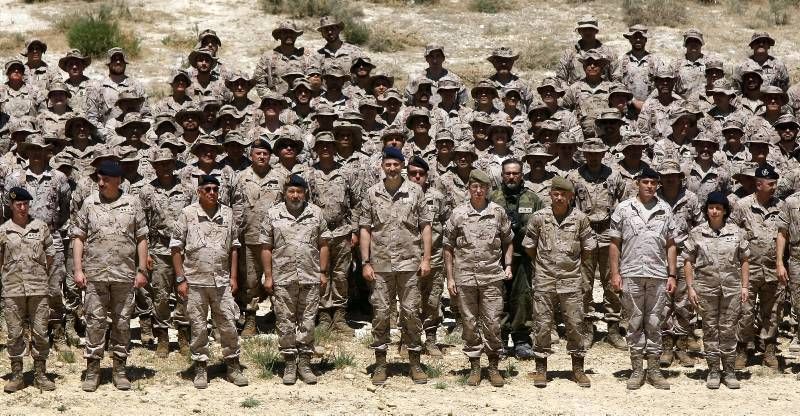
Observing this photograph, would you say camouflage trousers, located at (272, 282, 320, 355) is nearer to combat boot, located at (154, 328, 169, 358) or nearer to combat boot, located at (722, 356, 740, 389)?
combat boot, located at (154, 328, 169, 358)

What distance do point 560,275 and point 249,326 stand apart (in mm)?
3921

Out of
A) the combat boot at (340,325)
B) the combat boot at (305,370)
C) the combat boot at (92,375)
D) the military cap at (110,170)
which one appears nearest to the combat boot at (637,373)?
the combat boot at (305,370)

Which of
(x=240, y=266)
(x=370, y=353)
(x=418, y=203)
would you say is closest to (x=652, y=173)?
(x=418, y=203)

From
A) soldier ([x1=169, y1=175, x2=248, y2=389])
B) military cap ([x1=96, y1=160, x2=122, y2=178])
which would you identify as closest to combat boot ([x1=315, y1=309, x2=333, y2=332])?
soldier ([x1=169, y1=175, x2=248, y2=389])

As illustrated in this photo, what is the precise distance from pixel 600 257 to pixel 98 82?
26.3 ft

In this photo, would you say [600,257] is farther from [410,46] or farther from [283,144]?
[410,46]

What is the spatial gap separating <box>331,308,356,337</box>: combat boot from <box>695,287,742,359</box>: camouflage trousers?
417cm

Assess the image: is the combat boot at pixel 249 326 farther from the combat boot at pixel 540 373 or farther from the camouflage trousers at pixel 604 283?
the camouflage trousers at pixel 604 283

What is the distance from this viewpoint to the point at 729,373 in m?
11.8

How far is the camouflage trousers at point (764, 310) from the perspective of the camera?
12.3 meters

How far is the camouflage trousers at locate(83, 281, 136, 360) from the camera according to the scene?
37.0 ft

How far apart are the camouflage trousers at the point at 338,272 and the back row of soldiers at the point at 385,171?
0.08 feet

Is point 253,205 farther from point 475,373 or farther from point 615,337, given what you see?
point 615,337

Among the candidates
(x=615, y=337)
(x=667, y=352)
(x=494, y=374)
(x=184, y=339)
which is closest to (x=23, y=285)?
(x=184, y=339)
